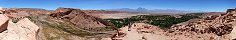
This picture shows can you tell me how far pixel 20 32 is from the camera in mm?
10602

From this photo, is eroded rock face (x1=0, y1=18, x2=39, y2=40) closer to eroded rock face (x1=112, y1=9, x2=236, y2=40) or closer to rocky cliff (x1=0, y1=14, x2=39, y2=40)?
rocky cliff (x1=0, y1=14, x2=39, y2=40)

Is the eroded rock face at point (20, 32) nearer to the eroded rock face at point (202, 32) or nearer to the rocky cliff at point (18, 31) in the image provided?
the rocky cliff at point (18, 31)

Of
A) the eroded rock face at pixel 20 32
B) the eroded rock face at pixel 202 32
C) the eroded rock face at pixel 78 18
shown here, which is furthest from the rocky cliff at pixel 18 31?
the eroded rock face at pixel 78 18

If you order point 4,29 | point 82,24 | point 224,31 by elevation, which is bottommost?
point 82,24

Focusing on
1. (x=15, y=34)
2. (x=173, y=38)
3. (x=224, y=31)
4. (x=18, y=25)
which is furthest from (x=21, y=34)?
(x=173, y=38)

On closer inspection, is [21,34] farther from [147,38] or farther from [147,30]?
[147,30]

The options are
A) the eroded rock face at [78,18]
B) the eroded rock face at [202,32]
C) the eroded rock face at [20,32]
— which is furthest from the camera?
the eroded rock face at [78,18]

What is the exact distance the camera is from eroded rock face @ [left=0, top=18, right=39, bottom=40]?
9781 mm

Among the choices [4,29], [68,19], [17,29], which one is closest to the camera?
[4,29]

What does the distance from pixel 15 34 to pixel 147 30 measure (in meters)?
19.1

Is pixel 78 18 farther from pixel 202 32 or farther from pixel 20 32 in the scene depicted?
pixel 20 32

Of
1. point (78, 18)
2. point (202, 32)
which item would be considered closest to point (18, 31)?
point (202, 32)

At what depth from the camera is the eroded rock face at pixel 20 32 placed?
978 centimetres

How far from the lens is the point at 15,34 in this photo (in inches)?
400
